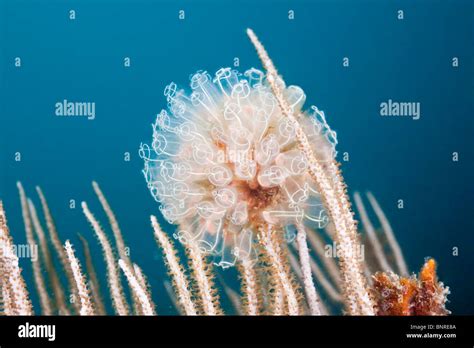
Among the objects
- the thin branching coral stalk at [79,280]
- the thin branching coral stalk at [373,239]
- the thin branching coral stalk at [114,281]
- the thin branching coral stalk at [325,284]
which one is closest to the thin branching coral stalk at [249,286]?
the thin branching coral stalk at [79,280]

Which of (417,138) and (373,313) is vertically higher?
(417,138)

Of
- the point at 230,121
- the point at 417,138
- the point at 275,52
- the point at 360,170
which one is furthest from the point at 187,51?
the point at 230,121

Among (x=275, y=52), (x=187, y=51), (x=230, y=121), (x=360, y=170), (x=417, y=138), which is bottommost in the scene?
(x=230, y=121)

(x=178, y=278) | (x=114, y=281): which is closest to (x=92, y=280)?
(x=114, y=281)

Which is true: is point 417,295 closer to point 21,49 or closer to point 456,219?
point 456,219

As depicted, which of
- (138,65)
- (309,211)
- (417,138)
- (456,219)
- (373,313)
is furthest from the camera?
(138,65)

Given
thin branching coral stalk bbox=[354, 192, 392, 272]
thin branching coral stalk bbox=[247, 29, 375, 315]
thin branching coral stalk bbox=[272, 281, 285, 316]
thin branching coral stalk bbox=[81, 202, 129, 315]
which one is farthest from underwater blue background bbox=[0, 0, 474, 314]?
thin branching coral stalk bbox=[247, 29, 375, 315]

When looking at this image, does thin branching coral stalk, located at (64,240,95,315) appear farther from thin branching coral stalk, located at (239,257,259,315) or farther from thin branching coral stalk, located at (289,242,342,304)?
thin branching coral stalk, located at (289,242,342,304)

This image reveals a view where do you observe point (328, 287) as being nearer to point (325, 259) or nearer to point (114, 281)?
point (325, 259)
